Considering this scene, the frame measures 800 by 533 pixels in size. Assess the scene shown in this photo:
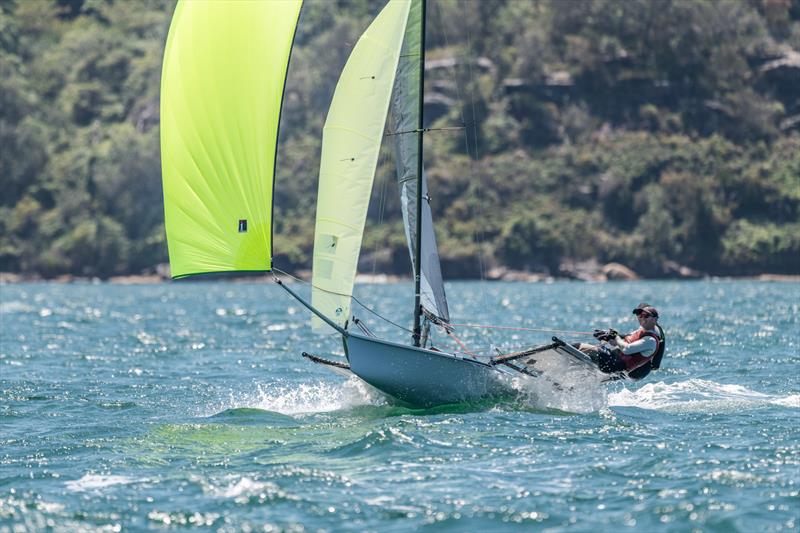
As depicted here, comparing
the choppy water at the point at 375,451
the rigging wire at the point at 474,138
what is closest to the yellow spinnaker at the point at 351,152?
the rigging wire at the point at 474,138

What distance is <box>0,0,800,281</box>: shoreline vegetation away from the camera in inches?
3506

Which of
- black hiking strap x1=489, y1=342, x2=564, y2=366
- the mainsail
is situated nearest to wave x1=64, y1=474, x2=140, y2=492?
black hiking strap x1=489, y1=342, x2=564, y2=366

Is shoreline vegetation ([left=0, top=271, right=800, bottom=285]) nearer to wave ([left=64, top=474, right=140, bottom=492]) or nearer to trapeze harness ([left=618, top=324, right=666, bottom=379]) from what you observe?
trapeze harness ([left=618, top=324, right=666, bottom=379])

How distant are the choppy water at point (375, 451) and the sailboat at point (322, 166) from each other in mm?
733

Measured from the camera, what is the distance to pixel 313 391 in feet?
66.8

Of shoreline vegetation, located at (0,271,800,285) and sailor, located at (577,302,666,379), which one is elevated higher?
sailor, located at (577,302,666,379)

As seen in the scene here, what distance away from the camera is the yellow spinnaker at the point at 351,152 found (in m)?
17.2

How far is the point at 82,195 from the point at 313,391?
84905mm

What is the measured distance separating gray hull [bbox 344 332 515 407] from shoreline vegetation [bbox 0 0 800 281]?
229 feet

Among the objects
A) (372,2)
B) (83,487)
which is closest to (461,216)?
(372,2)

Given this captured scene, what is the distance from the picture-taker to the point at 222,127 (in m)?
16.5

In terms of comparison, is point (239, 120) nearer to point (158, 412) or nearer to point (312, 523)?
point (158, 412)

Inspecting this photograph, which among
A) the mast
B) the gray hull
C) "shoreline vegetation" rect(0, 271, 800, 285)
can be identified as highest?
the mast

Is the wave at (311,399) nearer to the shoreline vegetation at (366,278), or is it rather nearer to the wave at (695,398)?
the wave at (695,398)
